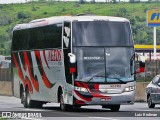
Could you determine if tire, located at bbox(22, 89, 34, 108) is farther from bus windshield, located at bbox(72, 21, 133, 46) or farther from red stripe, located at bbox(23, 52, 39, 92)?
bus windshield, located at bbox(72, 21, 133, 46)

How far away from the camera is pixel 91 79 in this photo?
31.3m

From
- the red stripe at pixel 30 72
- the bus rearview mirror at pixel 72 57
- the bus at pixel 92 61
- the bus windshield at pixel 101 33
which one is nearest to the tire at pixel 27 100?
the red stripe at pixel 30 72

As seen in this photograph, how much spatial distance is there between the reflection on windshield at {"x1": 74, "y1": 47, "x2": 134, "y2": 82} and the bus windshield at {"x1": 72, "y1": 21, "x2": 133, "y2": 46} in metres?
0.29

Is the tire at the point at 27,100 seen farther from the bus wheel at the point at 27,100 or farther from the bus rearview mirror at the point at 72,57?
the bus rearview mirror at the point at 72,57

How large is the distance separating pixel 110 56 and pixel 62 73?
210cm

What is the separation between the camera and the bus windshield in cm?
3169

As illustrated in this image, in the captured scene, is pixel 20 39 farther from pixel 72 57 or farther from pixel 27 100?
pixel 72 57

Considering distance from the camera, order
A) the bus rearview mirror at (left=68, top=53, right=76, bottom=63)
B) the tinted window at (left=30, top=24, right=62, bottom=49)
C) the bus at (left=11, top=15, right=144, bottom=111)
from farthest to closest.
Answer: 1. the tinted window at (left=30, top=24, right=62, bottom=49)
2. the bus at (left=11, top=15, right=144, bottom=111)
3. the bus rearview mirror at (left=68, top=53, right=76, bottom=63)

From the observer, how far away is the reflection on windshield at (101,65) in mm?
31422

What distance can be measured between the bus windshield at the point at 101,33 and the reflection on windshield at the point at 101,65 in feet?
0.96

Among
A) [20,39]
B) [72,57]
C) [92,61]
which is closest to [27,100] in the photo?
[20,39]

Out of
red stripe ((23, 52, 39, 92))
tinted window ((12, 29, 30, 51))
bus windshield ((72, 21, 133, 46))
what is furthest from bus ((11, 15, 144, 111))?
tinted window ((12, 29, 30, 51))

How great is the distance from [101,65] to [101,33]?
1.31 m

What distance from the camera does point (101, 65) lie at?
103 feet
